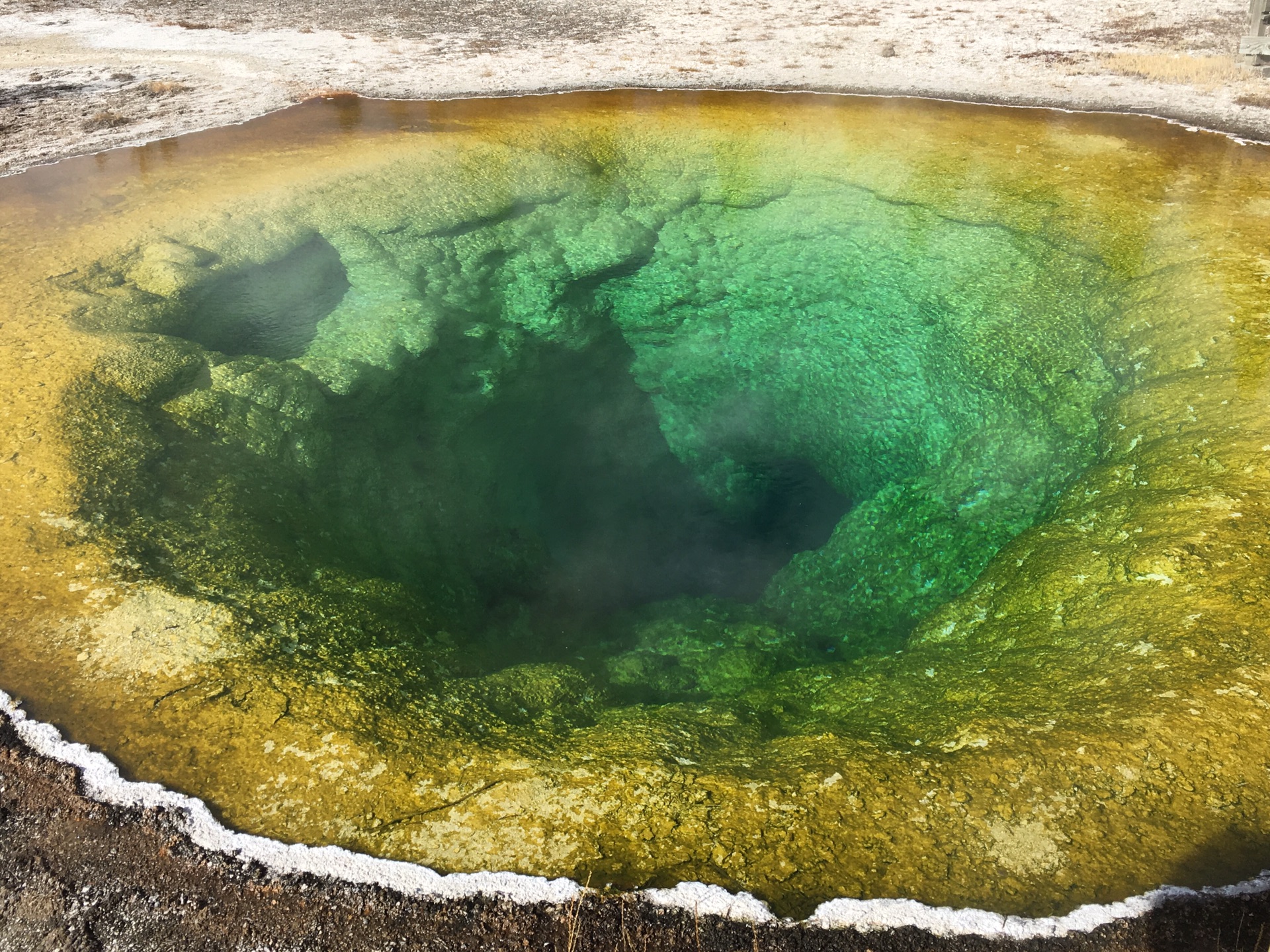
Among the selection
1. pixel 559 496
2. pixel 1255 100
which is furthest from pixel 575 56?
pixel 1255 100

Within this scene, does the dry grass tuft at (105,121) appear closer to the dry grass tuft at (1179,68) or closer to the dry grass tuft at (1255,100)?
the dry grass tuft at (1179,68)

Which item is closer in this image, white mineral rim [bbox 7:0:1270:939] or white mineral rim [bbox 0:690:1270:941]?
white mineral rim [bbox 0:690:1270:941]

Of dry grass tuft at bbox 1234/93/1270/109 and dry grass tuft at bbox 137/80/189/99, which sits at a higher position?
dry grass tuft at bbox 1234/93/1270/109

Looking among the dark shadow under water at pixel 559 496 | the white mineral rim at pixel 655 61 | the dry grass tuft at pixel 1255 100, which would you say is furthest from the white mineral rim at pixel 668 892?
the dry grass tuft at pixel 1255 100

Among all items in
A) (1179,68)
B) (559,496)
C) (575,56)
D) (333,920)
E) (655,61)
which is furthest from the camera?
(575,56)

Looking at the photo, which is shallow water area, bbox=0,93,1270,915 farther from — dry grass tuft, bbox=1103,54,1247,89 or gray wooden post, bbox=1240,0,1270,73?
gray wooden post, bbox=1240,0,1270,73

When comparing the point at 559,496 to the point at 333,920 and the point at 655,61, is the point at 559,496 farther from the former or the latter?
the point at 655,61

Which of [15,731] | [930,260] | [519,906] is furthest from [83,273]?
[930,260]

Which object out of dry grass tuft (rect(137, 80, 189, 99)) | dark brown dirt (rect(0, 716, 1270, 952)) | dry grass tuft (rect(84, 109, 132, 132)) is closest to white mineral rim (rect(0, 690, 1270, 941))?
dark brown dirt (rect(0, 716, 1270, 952))
